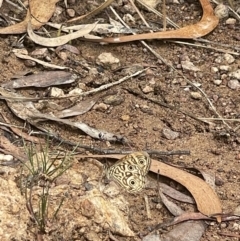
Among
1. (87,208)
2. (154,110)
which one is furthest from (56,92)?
(87,208)

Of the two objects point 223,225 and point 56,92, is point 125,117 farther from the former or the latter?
point 223,225

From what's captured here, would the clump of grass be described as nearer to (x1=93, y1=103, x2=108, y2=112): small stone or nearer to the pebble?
the pebble

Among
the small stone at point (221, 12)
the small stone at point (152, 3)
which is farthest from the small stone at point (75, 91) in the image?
the small stone at point (221, 12)

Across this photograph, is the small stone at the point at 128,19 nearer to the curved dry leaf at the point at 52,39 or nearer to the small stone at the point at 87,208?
the curved dry leaf at the point at 52,39

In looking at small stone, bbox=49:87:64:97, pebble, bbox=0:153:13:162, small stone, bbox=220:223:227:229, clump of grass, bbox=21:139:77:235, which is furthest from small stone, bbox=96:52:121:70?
small stone, bbox=220:223:227:229

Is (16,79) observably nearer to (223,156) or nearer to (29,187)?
(29,187)
